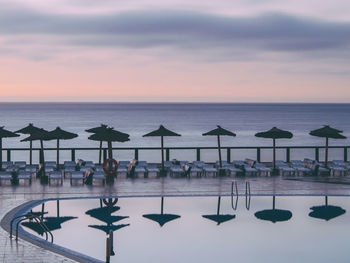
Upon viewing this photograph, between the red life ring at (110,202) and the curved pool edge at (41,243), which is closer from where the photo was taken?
the curved pool edge at (41,243)

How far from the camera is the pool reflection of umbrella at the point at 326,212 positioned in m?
16.0

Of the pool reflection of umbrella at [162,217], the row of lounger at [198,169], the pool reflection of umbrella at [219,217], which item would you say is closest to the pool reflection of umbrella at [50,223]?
the pool reflection of umbrella at [162,217]

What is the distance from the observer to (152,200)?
17547 mm

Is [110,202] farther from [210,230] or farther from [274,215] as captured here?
[274,215]

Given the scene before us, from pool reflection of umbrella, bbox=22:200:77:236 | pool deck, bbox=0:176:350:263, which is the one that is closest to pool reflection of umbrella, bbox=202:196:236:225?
pool deck, bbox=0:176:350:263

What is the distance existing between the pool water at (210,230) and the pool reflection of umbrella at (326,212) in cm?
3

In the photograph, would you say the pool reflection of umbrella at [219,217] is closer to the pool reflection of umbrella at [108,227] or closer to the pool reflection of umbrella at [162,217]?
the pool reflection of umbrella at [162,217]

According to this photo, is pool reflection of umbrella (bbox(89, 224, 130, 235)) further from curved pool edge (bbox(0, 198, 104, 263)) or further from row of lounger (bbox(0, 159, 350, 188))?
row of lounger (bbox(0, 159, 350, 188))

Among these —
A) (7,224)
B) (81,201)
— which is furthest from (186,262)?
(81,201)

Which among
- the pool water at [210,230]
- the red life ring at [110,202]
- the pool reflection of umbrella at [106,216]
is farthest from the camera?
the red life ring at [110,202]

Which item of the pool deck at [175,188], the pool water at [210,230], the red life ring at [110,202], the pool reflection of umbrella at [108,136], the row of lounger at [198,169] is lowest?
the pool water at [210,230]

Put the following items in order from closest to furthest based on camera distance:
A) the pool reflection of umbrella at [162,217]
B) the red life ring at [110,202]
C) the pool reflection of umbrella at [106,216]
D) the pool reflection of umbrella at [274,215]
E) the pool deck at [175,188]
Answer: the pool reflection of umbrella at [106,216] → the pool reflection of umbrella at [162,217] → the pool reflection of umbrella at [274,215] → the red life ring at [110,202] → the pool deck at [175,188]

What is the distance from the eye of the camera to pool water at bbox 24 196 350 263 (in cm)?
1248

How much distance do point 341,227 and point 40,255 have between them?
8381mm
